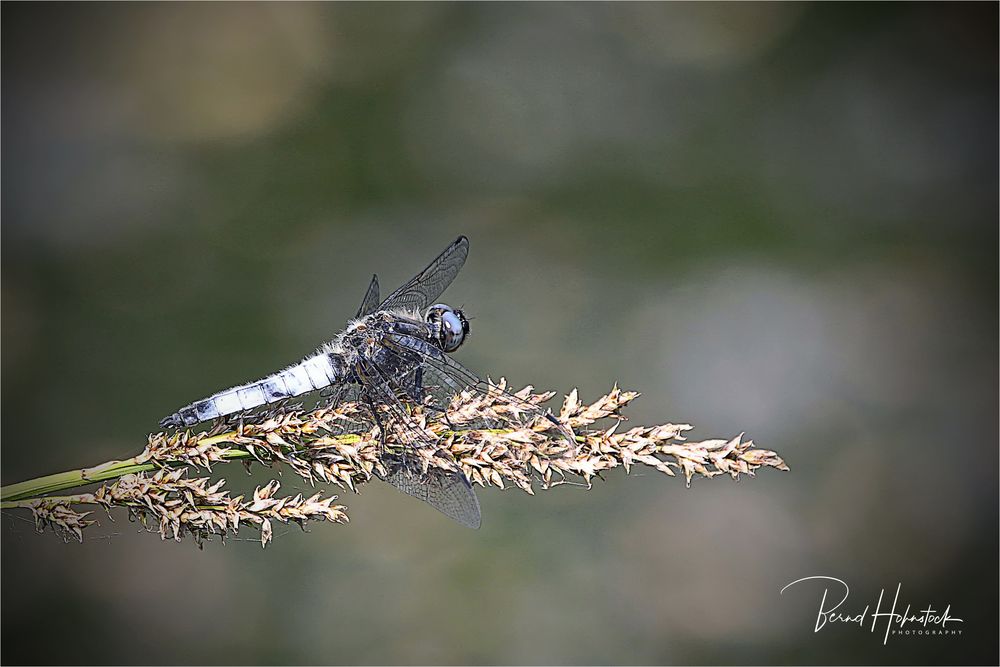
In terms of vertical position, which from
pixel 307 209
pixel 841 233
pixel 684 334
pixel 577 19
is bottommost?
pixel 684 334

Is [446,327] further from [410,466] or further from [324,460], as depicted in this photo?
[324,460]

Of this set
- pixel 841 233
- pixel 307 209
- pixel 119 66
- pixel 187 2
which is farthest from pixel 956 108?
pixel 119 66

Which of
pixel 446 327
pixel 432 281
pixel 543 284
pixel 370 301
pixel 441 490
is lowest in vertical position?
pixel 441 490

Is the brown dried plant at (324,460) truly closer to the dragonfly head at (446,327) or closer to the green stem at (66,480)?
the green stem at (66,480)

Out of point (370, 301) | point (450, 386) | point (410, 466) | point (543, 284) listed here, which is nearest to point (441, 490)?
point (410, 466)

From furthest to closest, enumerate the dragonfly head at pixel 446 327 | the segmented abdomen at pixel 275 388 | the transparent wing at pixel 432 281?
the transparent wing at pixel 432 281, the dragonfly head at pixel 446 327, the segmented abdomen at pixel 275 388

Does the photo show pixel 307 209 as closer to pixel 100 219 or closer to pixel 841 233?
pixel 100 219

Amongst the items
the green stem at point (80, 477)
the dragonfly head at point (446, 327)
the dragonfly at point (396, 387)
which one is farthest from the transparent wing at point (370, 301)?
the green stem at point (80, 477)
